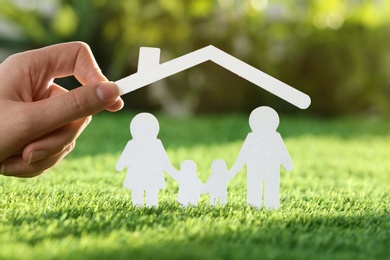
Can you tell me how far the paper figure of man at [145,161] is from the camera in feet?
6.40

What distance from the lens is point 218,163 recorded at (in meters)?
1.97

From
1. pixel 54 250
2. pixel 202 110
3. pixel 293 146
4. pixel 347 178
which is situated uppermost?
pixel 202 110

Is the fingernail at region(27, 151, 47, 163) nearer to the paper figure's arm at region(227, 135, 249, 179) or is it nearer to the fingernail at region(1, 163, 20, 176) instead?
the fingernail at region(1, 163, 20, 176)

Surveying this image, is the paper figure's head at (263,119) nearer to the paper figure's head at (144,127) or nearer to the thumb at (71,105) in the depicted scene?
the paper figure's head at (144,127)

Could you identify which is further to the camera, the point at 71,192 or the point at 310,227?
the point at 71,192

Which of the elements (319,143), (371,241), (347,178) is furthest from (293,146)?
(371,241)

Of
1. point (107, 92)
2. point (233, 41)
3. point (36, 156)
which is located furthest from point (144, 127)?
point (233, 41)

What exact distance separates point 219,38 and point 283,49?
0.60 meters

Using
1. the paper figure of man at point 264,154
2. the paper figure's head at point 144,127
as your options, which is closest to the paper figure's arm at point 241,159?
the paper figure of man at point 264,154

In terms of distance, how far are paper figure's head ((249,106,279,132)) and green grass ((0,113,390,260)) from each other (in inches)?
9.1

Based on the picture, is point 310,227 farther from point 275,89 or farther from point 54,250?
point 54,250

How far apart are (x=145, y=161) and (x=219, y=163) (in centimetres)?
21

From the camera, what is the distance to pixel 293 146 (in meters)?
4.02

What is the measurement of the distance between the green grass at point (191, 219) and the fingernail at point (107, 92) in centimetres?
30
